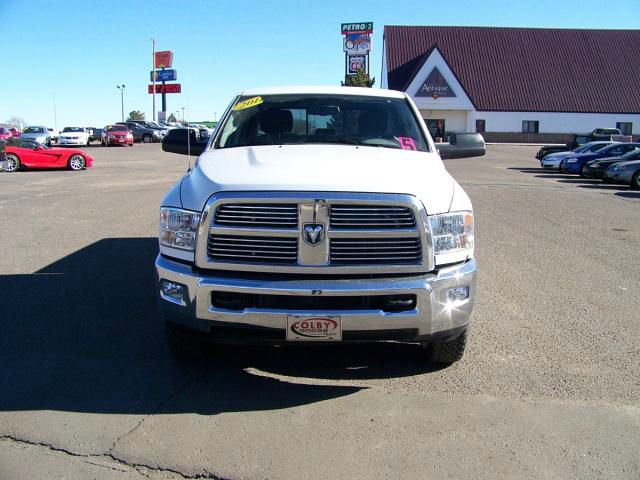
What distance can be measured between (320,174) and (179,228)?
37.9 inches

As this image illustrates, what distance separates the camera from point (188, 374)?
14.3ft

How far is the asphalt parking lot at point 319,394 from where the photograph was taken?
325cm

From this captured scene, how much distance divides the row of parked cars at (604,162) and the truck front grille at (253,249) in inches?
717

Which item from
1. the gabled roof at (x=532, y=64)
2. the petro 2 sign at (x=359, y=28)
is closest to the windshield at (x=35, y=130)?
the gabled roof at (x=532, y=64)

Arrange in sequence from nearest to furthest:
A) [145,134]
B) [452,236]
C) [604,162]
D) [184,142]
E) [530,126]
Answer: [452,236] < [184,142] < [604,162] < [145,134] < [530,126]

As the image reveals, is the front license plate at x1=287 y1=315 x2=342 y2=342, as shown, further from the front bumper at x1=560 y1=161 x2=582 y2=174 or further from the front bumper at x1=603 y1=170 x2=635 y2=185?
the front bumper at x1=560 y1=161 x2=582 y2=174

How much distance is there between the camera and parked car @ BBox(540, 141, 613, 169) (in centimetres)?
2645

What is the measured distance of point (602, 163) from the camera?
21.9 m

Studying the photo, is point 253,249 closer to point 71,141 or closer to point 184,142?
point 184,142

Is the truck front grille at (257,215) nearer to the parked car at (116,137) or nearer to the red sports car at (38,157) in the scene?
the red sports car at (38,157)

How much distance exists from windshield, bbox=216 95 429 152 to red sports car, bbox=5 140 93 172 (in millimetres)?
20101

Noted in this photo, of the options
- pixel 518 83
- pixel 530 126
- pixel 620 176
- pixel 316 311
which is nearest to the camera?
pixel 316 311

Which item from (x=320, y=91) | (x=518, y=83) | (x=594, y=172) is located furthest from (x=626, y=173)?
(x=518, y=83)

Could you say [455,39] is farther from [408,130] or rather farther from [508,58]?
[408,130]
